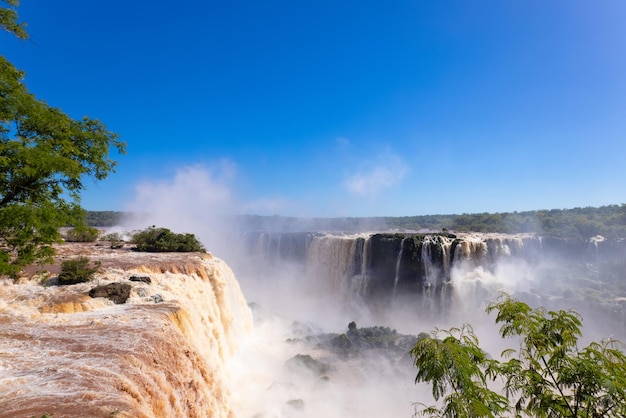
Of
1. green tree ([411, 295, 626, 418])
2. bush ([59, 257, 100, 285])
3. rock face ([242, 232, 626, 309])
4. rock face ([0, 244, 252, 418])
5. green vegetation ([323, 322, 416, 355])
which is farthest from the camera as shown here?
rock face ([242, 232, 626, 309])

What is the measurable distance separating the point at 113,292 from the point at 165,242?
35.1 feet

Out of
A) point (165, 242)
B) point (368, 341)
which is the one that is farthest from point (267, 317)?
point (165, 242)

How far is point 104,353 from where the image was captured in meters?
5.19

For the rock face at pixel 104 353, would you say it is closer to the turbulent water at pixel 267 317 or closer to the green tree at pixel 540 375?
the turbulent water at pixel 267 317

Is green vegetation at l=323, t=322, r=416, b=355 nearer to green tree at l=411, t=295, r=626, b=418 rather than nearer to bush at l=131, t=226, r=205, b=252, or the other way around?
bush at l=131, t=226, r=205, b=252

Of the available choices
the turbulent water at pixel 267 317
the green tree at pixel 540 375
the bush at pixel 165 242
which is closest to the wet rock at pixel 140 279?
the turbulent water at pixel 267 317

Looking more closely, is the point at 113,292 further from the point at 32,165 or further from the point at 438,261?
the point at 438,261

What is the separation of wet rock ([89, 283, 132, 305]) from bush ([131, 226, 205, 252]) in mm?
10242

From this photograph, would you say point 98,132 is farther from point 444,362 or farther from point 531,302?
point 531,302

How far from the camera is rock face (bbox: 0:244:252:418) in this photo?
3928 mm

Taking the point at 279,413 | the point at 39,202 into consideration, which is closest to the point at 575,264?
the point at 279,413

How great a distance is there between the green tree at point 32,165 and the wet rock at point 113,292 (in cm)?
258

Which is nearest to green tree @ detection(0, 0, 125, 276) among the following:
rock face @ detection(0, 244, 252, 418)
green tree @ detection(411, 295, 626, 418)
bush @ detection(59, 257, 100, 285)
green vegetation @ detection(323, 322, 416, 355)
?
rock face @ detection(0, 244, 252, 418)

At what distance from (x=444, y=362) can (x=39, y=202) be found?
7.89 meters
